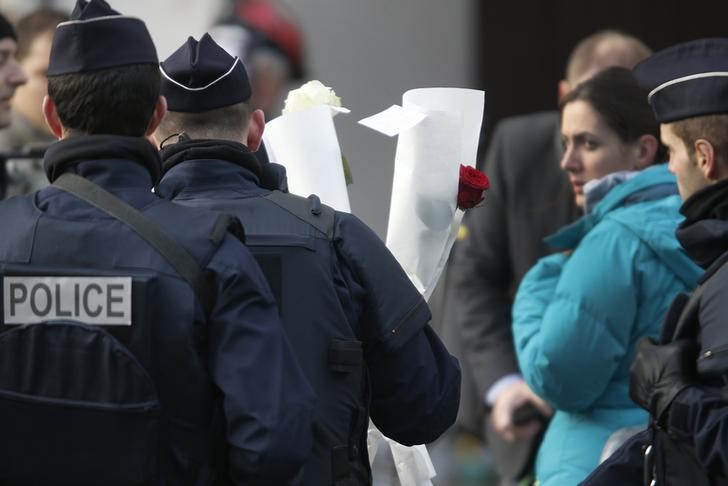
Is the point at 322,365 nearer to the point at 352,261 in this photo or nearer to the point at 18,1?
the point at 352,261

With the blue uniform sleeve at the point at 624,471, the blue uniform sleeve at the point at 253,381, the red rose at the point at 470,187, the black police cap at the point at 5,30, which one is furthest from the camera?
the black police cap at the point at 5,30

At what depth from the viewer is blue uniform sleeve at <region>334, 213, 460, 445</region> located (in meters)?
2.97

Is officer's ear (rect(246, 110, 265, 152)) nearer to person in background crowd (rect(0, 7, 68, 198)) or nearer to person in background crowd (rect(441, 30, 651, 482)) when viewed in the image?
person in background crowd (rect(0, 7, 68, 198))

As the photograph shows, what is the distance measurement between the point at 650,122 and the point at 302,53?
3.17 metres

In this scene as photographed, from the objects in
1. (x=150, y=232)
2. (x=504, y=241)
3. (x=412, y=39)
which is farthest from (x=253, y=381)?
(x=412, y=39)

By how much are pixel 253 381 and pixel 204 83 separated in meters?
0.77

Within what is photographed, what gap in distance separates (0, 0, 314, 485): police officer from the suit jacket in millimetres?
2940

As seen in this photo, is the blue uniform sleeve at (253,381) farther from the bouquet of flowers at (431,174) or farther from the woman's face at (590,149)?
the woman's face at (590,149)

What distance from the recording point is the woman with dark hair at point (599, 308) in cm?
391

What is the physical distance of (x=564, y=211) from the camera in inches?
212

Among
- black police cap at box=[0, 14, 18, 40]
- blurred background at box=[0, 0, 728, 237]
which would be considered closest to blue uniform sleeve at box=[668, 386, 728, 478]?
black police cap at box=[0, 14, 18, 40]

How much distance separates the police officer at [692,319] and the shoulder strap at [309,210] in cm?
80

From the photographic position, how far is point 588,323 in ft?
12.8

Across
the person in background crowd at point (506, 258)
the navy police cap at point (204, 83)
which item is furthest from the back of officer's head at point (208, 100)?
the person in background crowd at point (506, 258)
